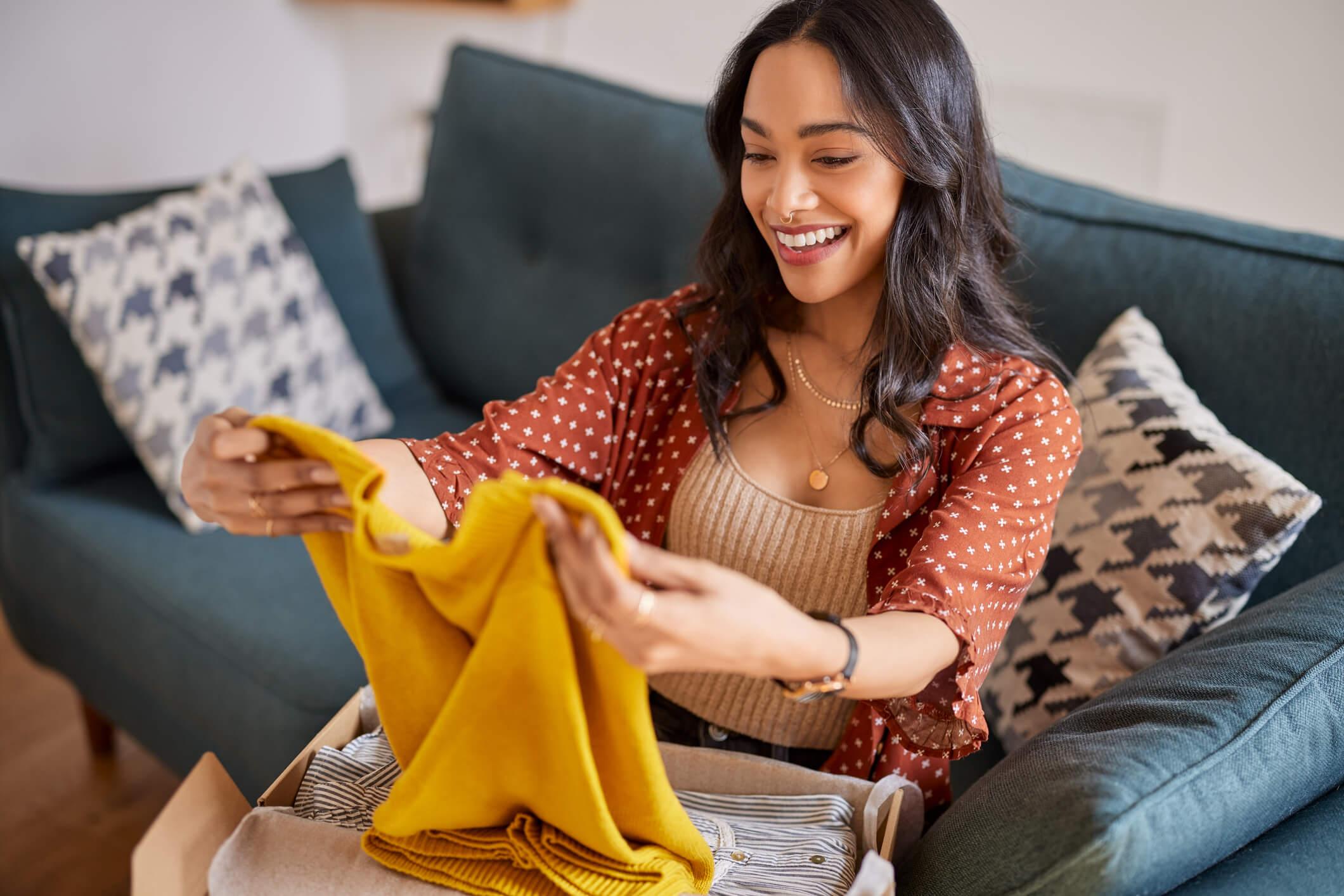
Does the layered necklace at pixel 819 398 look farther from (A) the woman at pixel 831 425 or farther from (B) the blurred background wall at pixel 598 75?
(B) the blurred background wall at pixel 598 75

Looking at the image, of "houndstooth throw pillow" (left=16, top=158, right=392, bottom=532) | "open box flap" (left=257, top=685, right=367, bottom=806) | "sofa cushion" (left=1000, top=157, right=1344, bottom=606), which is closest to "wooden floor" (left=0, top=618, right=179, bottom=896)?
"houndstooth throw pillow" (left=16, top=158, right=392, bottom=532)

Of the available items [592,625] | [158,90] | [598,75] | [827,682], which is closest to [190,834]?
[592,625]

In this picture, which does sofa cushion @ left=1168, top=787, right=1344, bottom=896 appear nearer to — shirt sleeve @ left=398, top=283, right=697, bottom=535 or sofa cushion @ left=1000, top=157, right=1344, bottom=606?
sofa cushion @ left=1000, top=157, right=1344, bottom=606

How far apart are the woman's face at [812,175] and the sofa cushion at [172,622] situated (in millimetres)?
827

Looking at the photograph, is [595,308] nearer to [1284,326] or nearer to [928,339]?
[928,339]

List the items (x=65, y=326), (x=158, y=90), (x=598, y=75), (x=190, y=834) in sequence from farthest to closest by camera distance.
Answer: (x=158, y=90) < (x=598, y=75) < (x=65, y=326) < (x=190, y=834)

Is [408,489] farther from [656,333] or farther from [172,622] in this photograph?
[172,622]

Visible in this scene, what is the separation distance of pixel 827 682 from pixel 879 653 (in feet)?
0.19

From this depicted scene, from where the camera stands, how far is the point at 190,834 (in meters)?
0.92

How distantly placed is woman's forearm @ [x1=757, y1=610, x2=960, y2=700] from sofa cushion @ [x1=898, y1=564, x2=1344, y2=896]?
0.42ft

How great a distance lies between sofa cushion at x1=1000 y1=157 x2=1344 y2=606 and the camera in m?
1.24

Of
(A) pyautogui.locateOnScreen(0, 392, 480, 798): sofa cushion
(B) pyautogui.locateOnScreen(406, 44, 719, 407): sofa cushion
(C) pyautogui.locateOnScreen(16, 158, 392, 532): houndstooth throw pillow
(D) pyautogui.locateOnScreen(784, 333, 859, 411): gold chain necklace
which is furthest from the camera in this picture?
(B) pyautogui.locateOnScreen(406, 44, 719, 407): sofa cushion

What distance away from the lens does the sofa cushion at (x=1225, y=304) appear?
1.24 m

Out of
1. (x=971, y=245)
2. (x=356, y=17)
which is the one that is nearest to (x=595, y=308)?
(x=971, y=245)
